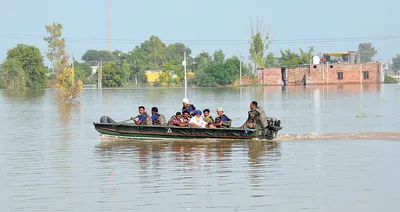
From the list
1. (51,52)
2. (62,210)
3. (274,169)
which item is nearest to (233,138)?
(274,169)

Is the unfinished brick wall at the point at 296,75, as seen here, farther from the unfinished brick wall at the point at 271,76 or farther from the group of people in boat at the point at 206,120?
the group of people in boat at the point at 206,120

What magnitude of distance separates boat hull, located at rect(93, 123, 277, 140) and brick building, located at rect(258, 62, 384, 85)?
81437mm

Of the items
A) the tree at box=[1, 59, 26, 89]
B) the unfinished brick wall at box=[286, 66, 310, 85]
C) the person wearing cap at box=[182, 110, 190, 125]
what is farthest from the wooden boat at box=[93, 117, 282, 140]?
the tree at box=[1, 59, 26, 89]

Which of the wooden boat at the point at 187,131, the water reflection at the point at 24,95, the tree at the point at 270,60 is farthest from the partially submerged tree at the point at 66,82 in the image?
the tree at the point at 270,60

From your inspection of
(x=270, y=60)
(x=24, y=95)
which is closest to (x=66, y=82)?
(x=24, y=95)

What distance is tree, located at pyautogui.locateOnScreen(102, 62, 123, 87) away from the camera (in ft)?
404

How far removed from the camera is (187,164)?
2022 cm

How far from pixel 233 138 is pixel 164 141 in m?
2.48

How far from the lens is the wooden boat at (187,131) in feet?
81.8

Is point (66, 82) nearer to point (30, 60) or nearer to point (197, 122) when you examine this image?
point (197, 122)

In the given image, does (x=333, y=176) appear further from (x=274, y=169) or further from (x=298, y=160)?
(x=298, y=160)

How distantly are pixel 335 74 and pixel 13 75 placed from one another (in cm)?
4759

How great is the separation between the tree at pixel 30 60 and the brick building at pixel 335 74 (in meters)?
37.5

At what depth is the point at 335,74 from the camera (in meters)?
106
